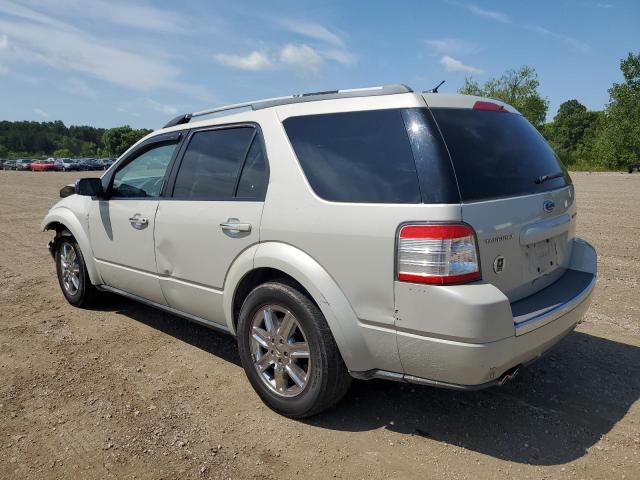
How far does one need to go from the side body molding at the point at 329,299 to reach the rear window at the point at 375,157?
41cm

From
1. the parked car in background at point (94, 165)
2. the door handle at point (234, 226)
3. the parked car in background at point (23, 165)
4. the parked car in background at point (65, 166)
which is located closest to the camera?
the door handle at point (234, 226)

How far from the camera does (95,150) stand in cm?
14012

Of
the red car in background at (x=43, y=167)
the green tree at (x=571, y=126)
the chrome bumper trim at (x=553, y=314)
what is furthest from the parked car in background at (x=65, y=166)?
the green tree at (x=571, y=126)

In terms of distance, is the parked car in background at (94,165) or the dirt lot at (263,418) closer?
the dirt lot at (263,418)

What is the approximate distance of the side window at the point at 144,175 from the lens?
407cm

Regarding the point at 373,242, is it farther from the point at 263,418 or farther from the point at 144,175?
the point at 144,175

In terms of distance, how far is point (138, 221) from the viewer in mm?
4047

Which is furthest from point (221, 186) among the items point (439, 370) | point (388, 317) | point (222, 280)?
point (439, 370)

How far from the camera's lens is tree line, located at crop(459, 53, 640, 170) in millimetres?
49000

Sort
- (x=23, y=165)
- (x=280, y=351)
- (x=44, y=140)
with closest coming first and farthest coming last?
(x=280, y=351)
(x=23, y=165)
(x=44, y=140)

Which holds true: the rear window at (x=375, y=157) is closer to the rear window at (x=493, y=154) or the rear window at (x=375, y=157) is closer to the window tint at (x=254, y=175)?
the rear window at (x=493, y=154)

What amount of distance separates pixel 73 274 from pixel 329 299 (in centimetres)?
361

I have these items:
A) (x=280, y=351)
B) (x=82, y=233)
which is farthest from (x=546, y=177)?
(x=82, y=233)

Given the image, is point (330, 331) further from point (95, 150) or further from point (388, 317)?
point (95, 150)
